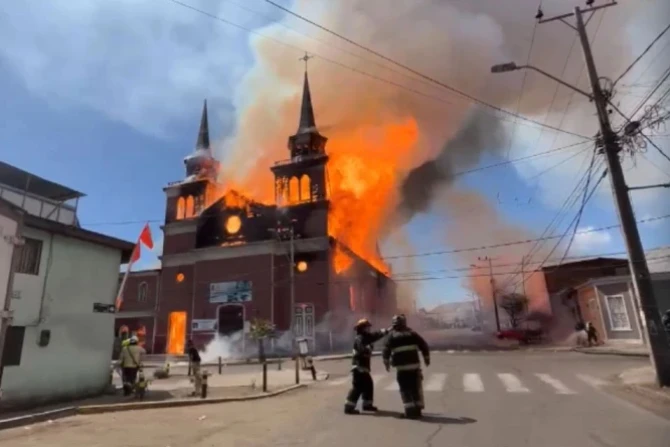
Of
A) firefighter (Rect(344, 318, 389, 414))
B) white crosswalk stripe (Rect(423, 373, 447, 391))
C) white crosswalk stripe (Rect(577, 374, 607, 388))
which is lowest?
white crosswalk stripe (Rect(577, 374, 607, 388))

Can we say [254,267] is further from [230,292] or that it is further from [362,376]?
[362,376]

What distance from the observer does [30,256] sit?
10.6 m

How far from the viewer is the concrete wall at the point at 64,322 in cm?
1010

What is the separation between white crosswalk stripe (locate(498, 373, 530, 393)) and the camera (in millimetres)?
9906

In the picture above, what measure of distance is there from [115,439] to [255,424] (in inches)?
79.9

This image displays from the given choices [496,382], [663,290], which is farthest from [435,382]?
[663,290]

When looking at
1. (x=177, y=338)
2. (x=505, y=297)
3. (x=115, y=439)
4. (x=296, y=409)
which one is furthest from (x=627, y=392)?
(x=505, y=297)

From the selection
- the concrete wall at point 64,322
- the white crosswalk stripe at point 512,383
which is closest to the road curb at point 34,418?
the concrete wall at point 64,322

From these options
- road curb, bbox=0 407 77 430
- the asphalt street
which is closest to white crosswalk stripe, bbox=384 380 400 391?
the asphalt street

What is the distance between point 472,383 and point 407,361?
5173 millimetres

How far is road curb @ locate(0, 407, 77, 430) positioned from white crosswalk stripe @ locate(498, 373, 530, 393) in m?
9.36

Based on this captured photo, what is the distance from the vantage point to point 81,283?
11781 mm

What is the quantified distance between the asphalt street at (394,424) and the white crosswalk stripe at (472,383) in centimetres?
9

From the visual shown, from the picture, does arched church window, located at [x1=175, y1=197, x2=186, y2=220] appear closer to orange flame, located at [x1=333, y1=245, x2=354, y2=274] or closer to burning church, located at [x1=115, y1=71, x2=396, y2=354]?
burning church, located at [x1=115, y1=71, x2=396, y2=354]
